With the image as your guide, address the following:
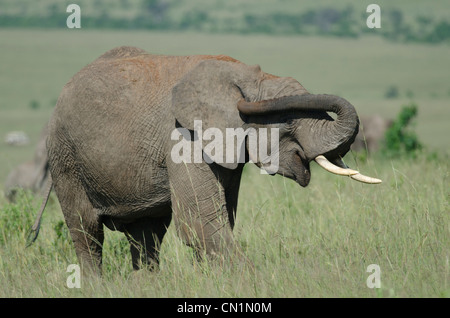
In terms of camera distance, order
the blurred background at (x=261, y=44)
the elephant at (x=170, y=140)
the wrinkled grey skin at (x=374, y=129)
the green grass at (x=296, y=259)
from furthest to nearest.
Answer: the blurred background at (x=261, y=44), the wrinkled grey skin at (x=374, y=129), the elephant at (x=170, y=140), the green grass at (x=296, y=259)

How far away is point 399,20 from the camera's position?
90250 millimetres

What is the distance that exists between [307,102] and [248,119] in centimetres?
47

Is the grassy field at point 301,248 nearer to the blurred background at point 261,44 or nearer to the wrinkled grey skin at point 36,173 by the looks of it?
the wrinkled grey skin at point 36,173

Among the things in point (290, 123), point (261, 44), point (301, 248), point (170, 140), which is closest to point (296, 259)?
point (301, 248)

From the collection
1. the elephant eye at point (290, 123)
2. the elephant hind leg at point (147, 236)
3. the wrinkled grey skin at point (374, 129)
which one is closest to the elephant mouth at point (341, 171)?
the elephant eye at point (290, 123)

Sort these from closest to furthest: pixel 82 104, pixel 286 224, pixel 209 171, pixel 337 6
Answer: pixel 209 171
pixel 82 104
pixel 286 224
pixel 337 6

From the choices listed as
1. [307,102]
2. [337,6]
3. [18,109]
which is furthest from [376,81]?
[307,102]

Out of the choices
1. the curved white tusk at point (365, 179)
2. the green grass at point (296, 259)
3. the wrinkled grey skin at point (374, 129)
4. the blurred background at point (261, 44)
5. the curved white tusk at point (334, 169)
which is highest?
the blurred background at point (261, 44)

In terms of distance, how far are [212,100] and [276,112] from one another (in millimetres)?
469

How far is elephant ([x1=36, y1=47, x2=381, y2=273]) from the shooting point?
18.8ft

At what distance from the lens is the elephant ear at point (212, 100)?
232 inches
